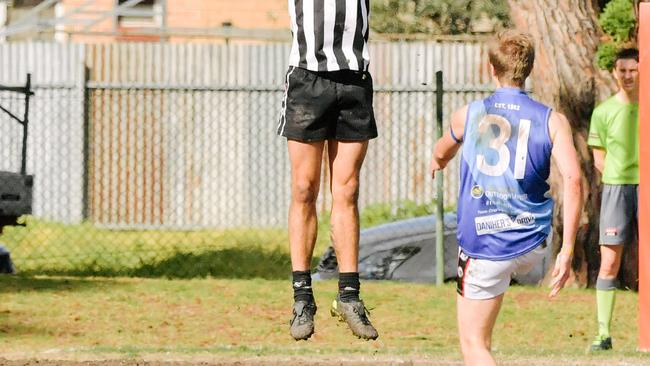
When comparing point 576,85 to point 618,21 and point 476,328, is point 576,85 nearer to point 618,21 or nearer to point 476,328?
point 618,21

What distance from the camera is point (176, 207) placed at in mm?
Answer: 18203

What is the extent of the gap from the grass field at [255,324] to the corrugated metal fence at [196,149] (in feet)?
10.3

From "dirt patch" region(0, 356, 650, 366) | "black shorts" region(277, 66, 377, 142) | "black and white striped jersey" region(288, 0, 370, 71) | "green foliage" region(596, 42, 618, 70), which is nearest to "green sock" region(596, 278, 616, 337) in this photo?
"dirt patch" region(0, 356, 650, 366)

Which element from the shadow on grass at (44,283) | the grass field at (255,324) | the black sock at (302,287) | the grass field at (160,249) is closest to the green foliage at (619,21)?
the grass field at (160,249)

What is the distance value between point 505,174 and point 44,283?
8808 millimetres

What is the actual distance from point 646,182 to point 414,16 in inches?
516

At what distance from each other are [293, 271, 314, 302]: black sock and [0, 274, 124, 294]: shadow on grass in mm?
6401

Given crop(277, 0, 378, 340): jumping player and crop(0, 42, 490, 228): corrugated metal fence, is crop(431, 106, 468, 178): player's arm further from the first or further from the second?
crop(0, 42, 490, 228): corrugated metal fence

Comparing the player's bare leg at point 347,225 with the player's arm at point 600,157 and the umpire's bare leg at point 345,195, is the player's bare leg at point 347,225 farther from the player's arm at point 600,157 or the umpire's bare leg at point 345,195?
the player's arm at point 600,157

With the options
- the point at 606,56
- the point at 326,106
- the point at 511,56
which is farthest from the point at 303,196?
the point at 606,56

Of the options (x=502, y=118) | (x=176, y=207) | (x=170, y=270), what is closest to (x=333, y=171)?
(x=502, y=118)

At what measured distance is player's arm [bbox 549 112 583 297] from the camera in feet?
20.5

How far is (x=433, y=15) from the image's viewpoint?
893 inches

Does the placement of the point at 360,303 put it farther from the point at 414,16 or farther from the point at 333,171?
the point at 414,16
